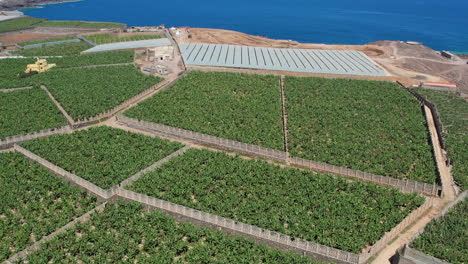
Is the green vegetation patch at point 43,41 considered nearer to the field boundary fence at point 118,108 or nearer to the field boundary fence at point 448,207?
the field boundary fence at point 118,108

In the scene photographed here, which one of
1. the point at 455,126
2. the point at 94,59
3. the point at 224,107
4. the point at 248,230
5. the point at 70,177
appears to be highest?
the point at 455,126

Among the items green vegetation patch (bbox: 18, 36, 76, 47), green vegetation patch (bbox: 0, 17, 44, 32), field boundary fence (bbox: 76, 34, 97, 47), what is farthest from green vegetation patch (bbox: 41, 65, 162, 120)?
green vegetation patch (bbox: 0, 17, 44, 32)

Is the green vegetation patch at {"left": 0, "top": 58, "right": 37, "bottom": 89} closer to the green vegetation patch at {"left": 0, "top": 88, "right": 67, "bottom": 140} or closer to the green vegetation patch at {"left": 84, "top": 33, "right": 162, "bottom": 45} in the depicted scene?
the green vegetation patch at {"left": 0, "top": 88, "right": 67, "bottom": 140}

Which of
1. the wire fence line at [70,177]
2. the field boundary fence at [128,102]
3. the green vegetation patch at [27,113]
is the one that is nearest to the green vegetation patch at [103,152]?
the wire fence line at [70,177]

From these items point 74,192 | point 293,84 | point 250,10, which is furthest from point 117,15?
point 74,192

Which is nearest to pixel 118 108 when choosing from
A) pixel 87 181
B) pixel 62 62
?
pixel 87 181

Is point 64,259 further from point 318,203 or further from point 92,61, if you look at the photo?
point 92,61

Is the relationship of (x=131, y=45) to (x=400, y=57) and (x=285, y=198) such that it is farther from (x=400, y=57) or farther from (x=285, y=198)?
(x=285, y=198)

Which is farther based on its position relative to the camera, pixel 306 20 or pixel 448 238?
pixel 306 20
